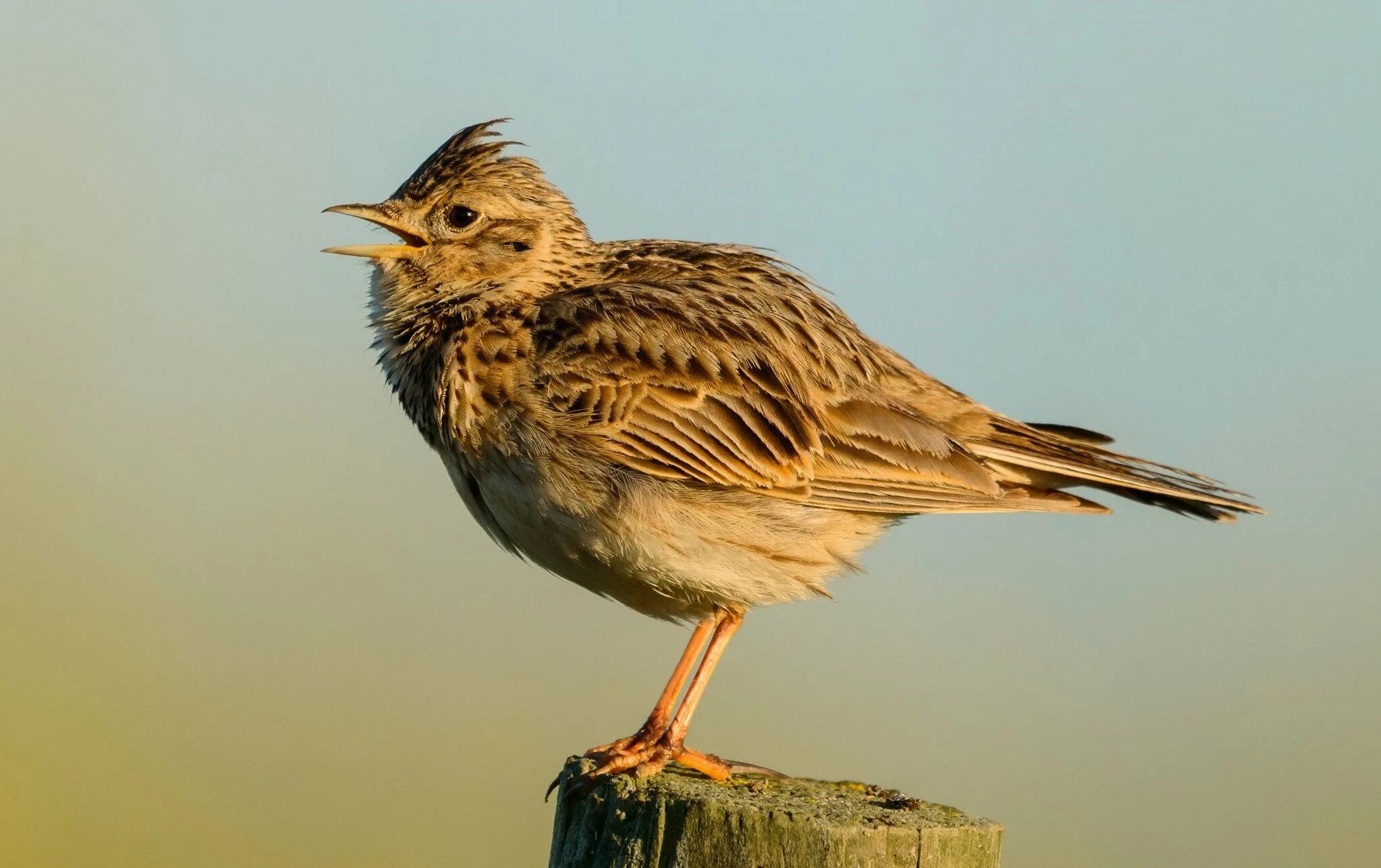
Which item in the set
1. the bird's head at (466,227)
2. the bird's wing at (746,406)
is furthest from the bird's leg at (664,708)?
the bird's head at (466,227)

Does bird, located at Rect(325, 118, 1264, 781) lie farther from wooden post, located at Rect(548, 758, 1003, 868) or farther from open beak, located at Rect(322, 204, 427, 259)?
wooden post, located at Rect(548, 758, 1003, 868)

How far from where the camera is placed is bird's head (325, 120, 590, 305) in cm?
734

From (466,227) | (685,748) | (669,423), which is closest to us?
(685,748)

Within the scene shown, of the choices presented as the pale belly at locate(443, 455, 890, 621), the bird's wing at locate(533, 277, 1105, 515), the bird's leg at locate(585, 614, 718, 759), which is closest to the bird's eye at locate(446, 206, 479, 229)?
the bird's wing at locate(533, 277, 1105, 515)

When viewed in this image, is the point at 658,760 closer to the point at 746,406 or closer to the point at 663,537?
the point at 663,537

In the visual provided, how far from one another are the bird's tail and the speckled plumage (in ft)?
0.04

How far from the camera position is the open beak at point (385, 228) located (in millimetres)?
7238

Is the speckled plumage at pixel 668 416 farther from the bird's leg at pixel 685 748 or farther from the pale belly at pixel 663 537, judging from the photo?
the bird's leg at pixel 685 748

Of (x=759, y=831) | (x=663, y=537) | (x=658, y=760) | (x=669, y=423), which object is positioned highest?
(x=669, y=423)

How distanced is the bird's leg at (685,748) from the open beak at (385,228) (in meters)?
2.36

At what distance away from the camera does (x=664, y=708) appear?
6.58 meters

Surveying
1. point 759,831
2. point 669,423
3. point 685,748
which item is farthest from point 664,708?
point 759,831

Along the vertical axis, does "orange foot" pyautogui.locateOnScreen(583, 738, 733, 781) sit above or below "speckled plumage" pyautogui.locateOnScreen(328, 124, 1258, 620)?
below

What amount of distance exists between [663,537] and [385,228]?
2.33 metres
